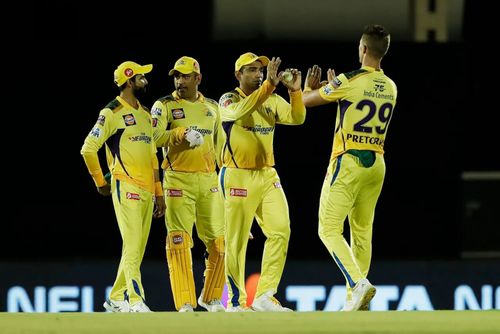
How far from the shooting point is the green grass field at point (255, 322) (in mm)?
7293

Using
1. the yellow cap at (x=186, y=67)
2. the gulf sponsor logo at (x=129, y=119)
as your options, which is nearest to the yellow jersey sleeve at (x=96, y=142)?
the gulf sponsor logo at (x=129, y=119)

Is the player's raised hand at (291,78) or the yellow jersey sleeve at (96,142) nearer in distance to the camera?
the player's raised hand at (291,78)

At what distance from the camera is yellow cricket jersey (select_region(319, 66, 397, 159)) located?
8695 millimetres

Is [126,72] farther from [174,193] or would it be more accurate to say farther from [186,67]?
[174,193]

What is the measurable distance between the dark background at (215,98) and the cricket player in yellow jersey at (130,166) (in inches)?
81.9

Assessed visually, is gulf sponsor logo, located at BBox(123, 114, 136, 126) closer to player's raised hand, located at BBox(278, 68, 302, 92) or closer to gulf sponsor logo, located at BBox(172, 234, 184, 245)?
gulf sponsor logo, located at BBox(172, 234, 184, 245)

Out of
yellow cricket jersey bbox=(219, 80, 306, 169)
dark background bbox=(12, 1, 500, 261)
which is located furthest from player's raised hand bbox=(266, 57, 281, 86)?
dark background bbox=(12, 1, 500, 261)

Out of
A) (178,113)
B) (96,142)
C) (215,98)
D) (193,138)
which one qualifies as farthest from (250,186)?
(215,98)

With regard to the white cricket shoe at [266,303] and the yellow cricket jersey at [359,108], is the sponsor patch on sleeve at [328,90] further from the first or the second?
the white cricket shoe at [266,303]

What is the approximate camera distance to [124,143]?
9469 millimetres

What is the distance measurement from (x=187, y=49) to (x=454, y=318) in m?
4.59

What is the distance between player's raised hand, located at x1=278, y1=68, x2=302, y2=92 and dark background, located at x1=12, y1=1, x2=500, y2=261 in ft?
9.00

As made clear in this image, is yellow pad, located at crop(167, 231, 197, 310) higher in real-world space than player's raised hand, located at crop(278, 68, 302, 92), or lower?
lower

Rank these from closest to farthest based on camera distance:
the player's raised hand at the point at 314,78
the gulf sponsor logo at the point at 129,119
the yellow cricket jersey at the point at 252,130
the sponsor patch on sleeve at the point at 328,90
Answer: the sponsor patch on sleeve at the point at 328,90 → the player's raised hand at the point at 314,78 → the yellow cricket jersey at the point at 252,130 → the gulf sponsor logo at the point at 129,119
